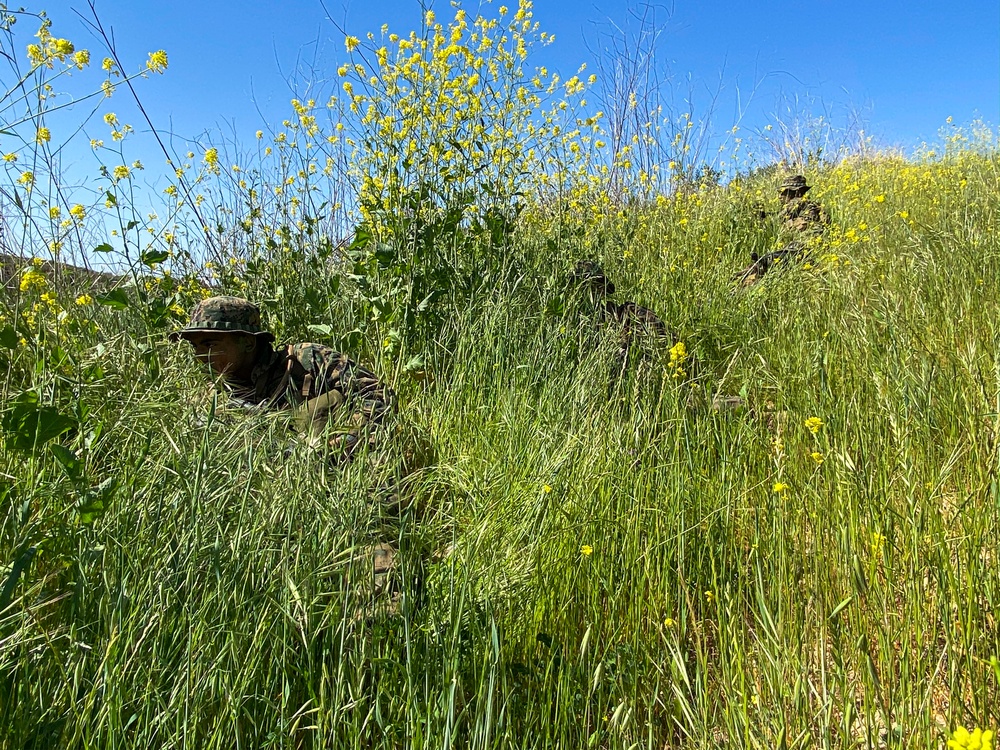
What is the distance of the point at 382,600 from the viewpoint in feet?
4.94

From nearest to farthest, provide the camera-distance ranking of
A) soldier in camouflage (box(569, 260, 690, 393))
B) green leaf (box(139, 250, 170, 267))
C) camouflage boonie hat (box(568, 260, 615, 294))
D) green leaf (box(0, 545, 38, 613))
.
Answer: green leaf (box(0, 545, 38, 613)) < green leaf (box(139, 250, 170, 267)) < soldier in camouflage (box(569, 260, 690, 393)) < camouflage boonie hat (box(568, 260, 615, 294))

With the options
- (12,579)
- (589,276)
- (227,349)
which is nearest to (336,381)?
(227,349)

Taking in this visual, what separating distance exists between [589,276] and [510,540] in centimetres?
218

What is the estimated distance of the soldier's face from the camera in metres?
2.97

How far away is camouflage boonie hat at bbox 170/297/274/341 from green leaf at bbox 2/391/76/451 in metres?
1.55

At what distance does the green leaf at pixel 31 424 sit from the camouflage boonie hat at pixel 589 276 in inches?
106

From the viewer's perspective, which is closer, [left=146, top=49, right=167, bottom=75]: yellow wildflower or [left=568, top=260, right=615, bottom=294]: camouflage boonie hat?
[left=146, top=49, right=167, bottom=75]: yellow wildflower

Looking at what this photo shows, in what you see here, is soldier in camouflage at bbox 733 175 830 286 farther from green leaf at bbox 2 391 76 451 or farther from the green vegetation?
green leaf at bbox 2 391 76 451

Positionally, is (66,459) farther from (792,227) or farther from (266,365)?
(792,227)

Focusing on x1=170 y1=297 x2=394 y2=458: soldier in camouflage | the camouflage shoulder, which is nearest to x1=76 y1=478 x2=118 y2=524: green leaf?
x1=170 y1=297 x2=394 y2=458: soldier in camouflage

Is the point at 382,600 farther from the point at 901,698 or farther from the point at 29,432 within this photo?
the point at 901,698

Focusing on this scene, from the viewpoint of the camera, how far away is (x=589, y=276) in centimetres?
371

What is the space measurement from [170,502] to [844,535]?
1.52m

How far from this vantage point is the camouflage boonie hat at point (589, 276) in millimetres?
3686
